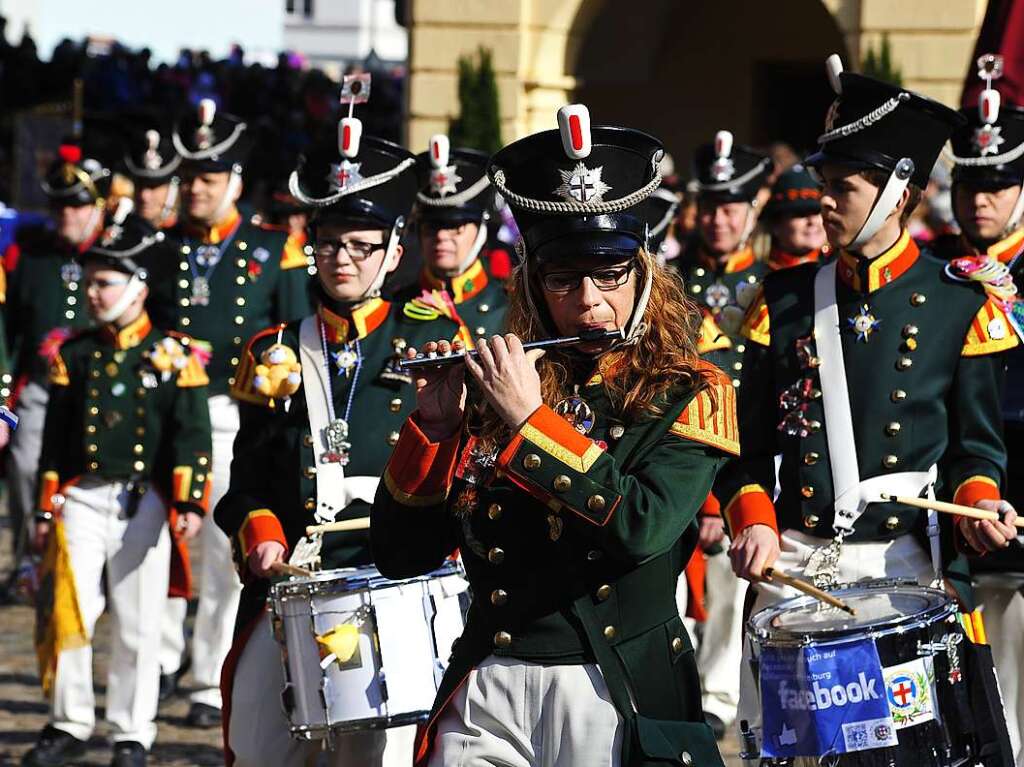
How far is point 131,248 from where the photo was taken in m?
8.45

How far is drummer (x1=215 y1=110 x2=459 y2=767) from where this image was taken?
19.1 ft

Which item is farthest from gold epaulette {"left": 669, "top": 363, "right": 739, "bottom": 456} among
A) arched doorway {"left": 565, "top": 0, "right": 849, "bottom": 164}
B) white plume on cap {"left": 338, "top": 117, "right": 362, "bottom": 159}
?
arched doorway {"left": 565, "top": 0, "right": 849, "bottom": 164}

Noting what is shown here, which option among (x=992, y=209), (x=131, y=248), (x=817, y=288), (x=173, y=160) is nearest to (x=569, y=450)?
(x=817, y=288)

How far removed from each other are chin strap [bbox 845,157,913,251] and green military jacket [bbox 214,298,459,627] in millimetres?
1229

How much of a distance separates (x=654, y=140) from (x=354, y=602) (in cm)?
163

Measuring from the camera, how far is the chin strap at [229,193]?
1014cm

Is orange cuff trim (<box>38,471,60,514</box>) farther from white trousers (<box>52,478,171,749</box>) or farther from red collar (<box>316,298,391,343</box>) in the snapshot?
red collar (<box>316,298,391,343</box>)

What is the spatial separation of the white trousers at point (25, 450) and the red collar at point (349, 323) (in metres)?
5.38

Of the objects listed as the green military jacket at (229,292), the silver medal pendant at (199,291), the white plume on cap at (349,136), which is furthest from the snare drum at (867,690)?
the silver medal pendant at (199,291)

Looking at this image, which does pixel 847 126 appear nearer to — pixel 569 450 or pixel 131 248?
pixel 569 450

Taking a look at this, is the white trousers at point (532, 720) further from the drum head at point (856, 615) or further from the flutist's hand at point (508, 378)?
the drum head at point (856, 615)

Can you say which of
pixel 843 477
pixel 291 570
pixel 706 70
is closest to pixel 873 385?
pixel 843 477

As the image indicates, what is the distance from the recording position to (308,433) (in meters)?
5.93

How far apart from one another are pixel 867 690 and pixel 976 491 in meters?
1.11
